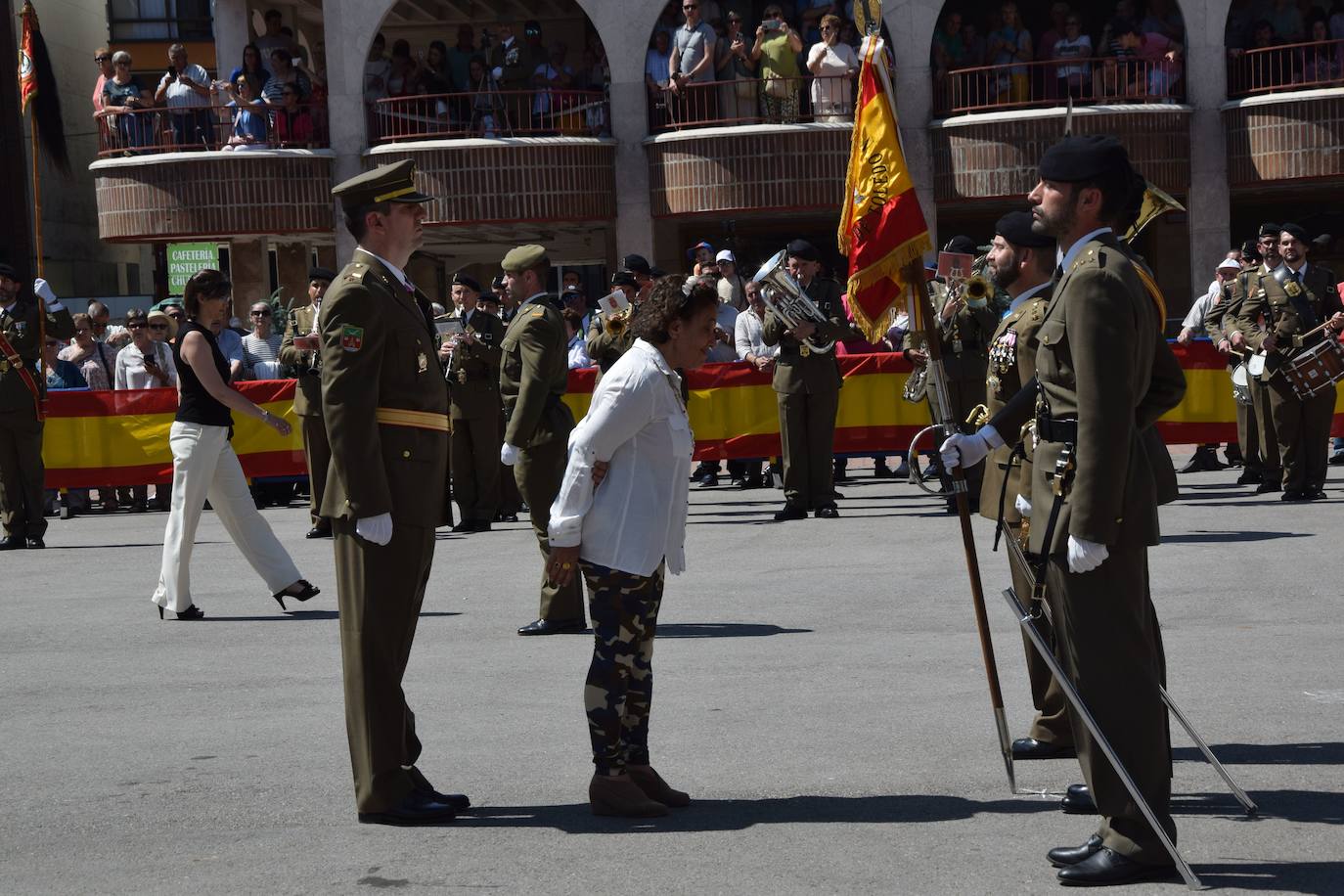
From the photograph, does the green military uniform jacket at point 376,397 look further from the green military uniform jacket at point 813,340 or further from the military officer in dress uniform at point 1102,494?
the green military uniform jacket at point 813,340

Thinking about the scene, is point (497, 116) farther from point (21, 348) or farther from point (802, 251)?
point (802, 251)

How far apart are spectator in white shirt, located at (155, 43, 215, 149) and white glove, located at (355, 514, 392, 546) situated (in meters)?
23.7

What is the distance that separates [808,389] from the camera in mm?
14547

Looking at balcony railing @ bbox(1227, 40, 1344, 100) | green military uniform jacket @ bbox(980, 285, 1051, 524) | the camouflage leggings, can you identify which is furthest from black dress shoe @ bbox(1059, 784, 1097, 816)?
balcony railing @ bbox(1227, 40, 1344, 100)

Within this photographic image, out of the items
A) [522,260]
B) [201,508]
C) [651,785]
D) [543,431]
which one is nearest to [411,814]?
[651,785]

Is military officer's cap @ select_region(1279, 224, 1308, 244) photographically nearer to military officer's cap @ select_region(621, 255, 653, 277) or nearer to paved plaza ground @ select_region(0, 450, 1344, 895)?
paved plaza ground @ select_region(0, 450, 1344, 895)

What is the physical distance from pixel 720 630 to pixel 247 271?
22179mm

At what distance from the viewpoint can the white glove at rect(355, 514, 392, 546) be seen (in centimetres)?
580

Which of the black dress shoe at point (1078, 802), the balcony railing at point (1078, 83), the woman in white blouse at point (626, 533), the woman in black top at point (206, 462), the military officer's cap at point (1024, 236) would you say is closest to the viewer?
the black dress shoe at point (1078, 802)

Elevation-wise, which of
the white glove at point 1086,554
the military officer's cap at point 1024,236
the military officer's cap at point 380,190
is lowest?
the white glove at point 1086,554

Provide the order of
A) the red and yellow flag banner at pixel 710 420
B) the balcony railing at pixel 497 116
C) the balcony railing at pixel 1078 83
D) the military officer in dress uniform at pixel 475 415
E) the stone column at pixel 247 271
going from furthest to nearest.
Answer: the stone column at pixel 247 271, the balcony railing at pixel 497 116, the balcony railing at pixel 1078 83, the red and yellow flag banner at pixel 710 420, the military officer in dress uniform at pixel 475 415

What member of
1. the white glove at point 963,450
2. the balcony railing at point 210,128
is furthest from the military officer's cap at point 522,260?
the balcony railing at point 210,128

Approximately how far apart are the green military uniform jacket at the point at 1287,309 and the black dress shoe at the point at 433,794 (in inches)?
429

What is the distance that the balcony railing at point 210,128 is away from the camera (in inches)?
1106
